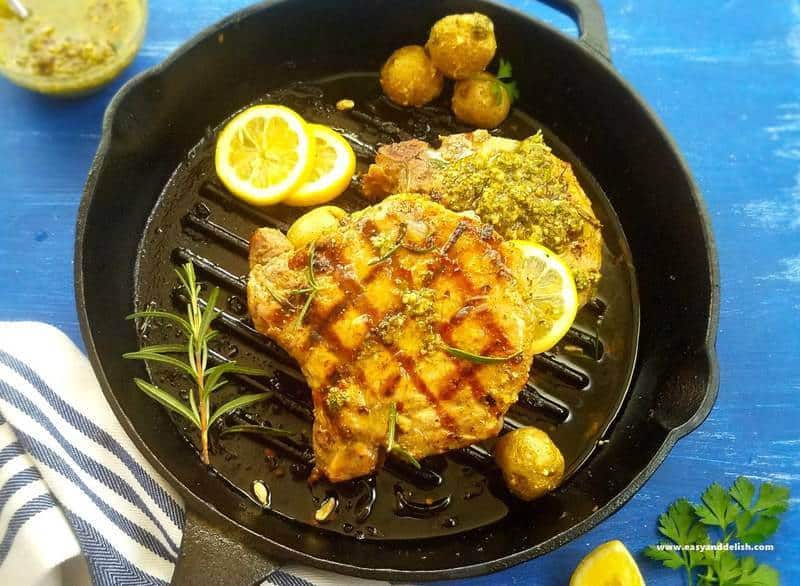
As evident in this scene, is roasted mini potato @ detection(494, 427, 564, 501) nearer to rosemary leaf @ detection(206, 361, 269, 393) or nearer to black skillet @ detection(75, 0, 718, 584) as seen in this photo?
black skillet @ detection(75, 0, 718, 584)

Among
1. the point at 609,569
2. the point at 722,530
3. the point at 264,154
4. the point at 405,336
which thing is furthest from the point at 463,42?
the point at 722,530

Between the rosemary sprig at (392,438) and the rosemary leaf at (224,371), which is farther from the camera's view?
the rosemary leaf at (224,371)

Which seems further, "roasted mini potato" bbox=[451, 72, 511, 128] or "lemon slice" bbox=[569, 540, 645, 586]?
"roasted mini potato" bbox=[451, 72, 511, 128]

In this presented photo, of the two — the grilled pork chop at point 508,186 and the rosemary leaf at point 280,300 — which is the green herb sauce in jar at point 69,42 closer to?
the grilled pork chop at point 508,186

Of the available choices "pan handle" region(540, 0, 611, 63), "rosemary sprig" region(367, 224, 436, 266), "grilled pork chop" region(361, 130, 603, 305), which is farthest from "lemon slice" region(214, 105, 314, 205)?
"pan handle" region(540, 0, 611, 63)

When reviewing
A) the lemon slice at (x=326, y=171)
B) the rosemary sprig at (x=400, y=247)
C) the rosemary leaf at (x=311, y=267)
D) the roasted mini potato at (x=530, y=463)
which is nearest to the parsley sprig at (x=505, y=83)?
the lemon slice at (x=326, y=171)
